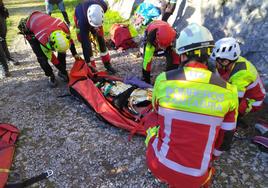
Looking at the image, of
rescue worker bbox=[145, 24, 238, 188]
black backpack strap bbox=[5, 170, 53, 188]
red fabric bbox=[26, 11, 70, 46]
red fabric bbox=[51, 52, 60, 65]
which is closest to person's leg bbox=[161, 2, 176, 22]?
red fabric bbox=[26, 11, 70, 46]

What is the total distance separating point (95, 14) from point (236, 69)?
2.75 m

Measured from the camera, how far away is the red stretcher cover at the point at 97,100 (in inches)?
163

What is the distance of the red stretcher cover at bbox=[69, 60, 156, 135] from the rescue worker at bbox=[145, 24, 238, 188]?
1410 mm

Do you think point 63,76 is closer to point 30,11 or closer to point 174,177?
point 174,177

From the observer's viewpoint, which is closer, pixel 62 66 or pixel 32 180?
pixel 32 180

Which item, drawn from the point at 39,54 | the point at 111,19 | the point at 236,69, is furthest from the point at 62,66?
the point at 111,19

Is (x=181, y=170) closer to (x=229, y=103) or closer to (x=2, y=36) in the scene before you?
(x=229, y=103)

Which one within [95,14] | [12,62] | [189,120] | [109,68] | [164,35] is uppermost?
[95,14]

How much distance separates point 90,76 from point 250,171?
3.11 meters

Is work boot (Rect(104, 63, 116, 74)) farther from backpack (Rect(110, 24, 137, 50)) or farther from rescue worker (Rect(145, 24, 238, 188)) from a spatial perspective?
rescue worker (Rect(145, 24, 238, 188))

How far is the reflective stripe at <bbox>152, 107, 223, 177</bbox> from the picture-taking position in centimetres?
224

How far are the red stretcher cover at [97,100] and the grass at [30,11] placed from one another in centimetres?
271

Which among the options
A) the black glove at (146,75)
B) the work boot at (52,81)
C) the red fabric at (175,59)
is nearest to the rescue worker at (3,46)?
the work boot at (52,81)

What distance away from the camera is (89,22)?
5254mm
